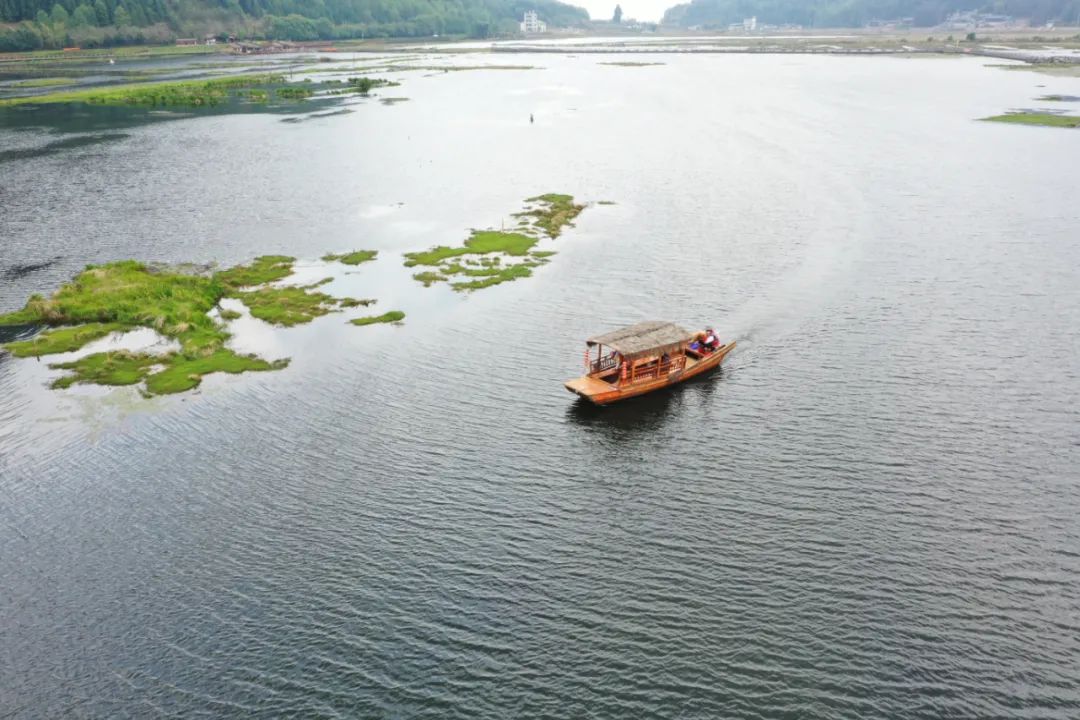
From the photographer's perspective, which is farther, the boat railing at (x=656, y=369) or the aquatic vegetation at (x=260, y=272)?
the aquatic vegetation at (x=260, y=272)

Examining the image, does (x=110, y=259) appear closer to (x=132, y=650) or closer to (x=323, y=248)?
(x=323, y=248)

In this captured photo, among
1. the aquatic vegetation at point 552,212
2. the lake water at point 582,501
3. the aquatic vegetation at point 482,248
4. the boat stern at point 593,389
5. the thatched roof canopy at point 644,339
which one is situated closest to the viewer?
the lake water at point 582,501

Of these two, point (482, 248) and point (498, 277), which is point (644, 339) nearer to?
point (498, 277)

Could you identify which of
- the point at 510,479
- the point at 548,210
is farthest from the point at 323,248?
the point at 510,479

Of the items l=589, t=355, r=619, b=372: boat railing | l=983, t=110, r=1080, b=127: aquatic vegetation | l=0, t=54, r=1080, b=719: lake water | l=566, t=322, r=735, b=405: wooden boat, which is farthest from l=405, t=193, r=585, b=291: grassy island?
l=983, t=110, r=1080, b=127: aquatic vegetation

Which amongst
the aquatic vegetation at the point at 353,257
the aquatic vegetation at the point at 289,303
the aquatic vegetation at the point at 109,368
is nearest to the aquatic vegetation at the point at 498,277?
the aquatic vegetation at the point at 289,303

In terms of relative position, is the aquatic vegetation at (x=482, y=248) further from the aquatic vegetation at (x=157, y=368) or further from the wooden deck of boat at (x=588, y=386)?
the wooden deck of boat at (x=588, y=386)
